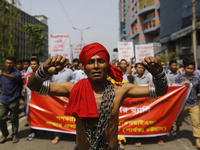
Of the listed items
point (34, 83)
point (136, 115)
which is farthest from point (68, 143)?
point (34, 83)

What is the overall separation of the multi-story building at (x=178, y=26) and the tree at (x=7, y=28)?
22648mm

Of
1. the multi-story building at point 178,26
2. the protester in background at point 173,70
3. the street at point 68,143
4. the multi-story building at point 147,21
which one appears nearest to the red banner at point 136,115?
the street at point 68,143

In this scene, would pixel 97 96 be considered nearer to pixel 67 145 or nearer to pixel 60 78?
pixel 67 145

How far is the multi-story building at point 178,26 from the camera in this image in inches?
993

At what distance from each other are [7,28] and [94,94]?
12.0 m

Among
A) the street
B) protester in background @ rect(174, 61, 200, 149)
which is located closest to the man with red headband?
the street

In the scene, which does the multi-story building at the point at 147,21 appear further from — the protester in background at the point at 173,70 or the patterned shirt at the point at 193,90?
the patterned shirt at the point at 193,90

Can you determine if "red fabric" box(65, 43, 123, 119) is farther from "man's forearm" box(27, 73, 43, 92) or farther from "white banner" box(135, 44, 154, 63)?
"white banner" box(135, 44, 154, 63)

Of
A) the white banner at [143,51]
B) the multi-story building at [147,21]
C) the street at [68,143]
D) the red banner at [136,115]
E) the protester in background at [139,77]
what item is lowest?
the street at [68,143]

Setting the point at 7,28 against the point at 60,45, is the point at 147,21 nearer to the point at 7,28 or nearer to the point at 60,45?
the point at 7,28

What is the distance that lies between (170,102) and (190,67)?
1097 mm

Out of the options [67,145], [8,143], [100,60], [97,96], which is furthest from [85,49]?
[8,143]

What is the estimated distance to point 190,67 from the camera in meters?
4.34

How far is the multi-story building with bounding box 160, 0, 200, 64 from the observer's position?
25.2 meters
